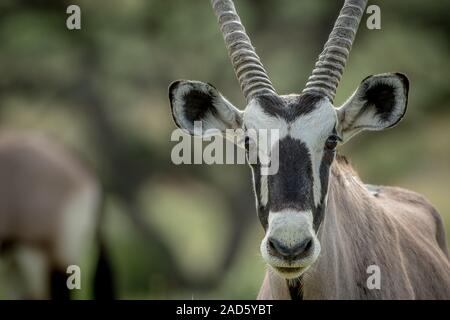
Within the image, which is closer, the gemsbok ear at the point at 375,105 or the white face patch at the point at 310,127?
the white face patch at the point at 310,127

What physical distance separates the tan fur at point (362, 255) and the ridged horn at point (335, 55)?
655 millimetres

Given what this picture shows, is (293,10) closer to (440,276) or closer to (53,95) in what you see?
(53,95)

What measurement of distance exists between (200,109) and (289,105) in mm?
903

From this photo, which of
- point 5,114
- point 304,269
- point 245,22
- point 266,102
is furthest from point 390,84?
point 5,114

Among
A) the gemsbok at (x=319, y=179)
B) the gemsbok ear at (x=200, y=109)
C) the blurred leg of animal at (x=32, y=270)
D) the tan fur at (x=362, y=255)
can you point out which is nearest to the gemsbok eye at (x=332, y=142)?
the gemsbok at (x=319, y=179)

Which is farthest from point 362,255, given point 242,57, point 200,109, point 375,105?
point 242,57

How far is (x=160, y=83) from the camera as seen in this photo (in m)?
25.0

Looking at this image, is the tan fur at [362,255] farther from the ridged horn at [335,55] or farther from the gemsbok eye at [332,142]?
the ridged horn at [335,55]

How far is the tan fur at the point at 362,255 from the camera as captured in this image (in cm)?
739

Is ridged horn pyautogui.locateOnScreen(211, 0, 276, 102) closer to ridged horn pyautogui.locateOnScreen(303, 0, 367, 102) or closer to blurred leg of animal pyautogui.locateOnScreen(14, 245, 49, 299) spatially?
ridged horn pyautogui.locateOnScreen(303, 0, 367, 102)

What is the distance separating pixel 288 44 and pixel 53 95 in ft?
20.0

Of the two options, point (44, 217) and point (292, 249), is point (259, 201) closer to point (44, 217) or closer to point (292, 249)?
point (292, 249)

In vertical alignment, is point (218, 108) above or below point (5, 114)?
below

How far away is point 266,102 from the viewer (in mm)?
7328
